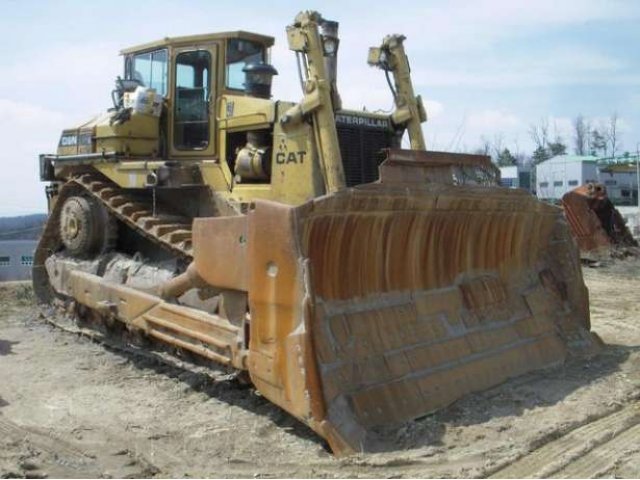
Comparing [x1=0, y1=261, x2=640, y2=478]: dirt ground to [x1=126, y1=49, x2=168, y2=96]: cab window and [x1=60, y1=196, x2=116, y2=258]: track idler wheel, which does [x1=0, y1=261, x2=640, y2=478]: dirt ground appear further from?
[x1=126, y1=49, x2=168, y2=96]: cab window

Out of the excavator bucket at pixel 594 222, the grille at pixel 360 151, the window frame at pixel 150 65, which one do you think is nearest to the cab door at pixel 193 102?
the window frame at pixel 150 65

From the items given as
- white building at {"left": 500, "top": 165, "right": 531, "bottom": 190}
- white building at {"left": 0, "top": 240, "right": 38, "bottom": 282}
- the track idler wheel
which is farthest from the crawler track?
white building at {"left": 500, "top": 165, "right": 531, "bottom": 190}

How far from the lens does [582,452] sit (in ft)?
13.6

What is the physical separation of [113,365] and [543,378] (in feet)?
11.8

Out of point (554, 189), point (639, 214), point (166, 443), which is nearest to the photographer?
point (166, 443)

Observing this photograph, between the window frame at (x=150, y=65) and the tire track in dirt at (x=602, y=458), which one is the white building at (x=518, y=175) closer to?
the window frame at (x=150, y=65)

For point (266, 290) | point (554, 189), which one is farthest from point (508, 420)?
point (554, 189)

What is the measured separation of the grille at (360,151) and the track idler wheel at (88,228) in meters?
2.84

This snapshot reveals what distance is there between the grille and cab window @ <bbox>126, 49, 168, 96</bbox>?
2394 millimetres

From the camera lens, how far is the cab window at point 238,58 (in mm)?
7211

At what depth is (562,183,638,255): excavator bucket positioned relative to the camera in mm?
15852

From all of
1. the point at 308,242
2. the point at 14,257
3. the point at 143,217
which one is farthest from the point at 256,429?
the point at 14,257

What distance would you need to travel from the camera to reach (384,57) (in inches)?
274

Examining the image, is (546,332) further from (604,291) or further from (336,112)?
(604,291)
